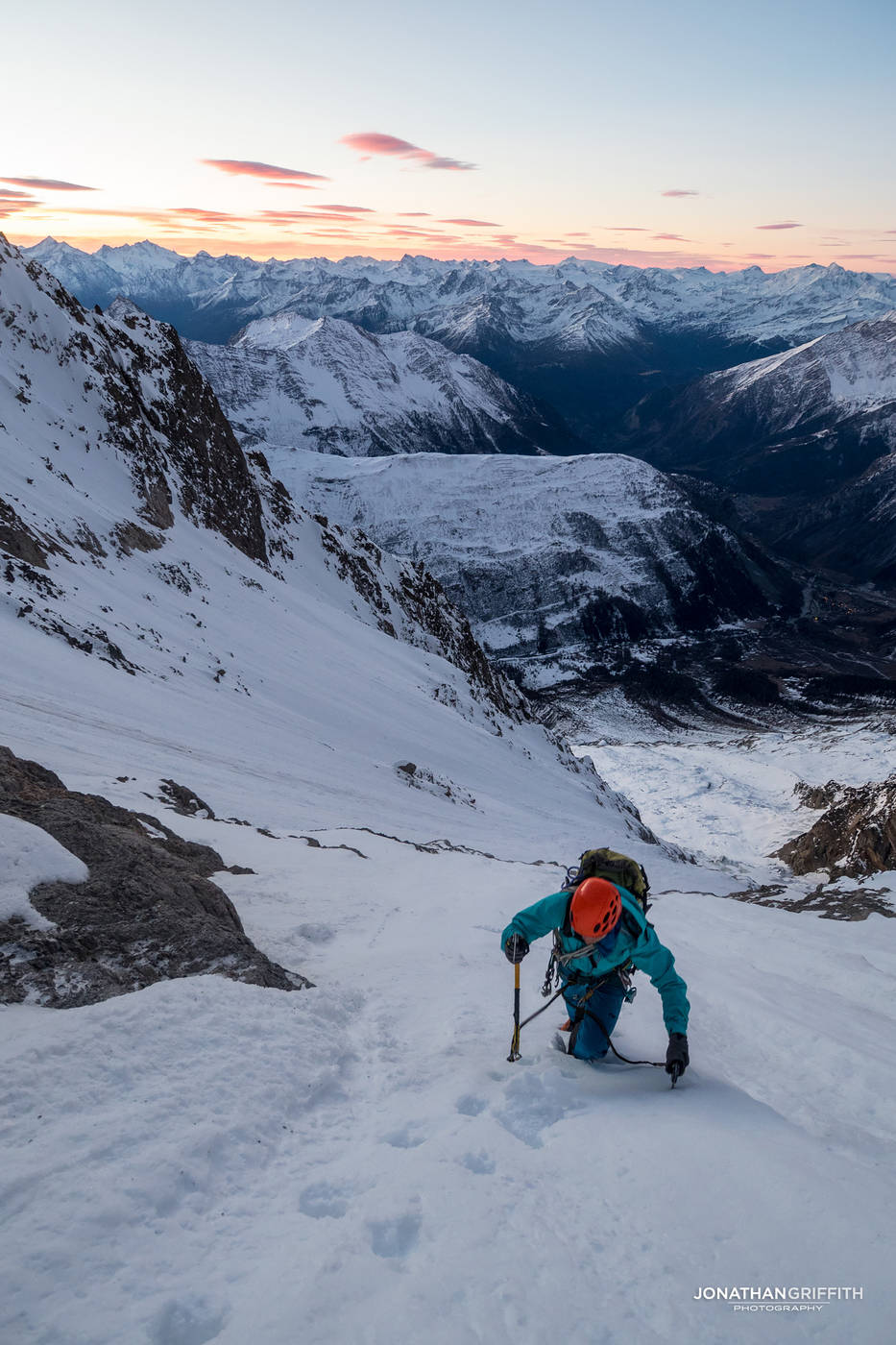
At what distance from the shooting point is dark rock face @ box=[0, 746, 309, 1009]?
5156mm

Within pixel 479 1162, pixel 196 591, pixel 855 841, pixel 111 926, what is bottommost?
pixel 855 841

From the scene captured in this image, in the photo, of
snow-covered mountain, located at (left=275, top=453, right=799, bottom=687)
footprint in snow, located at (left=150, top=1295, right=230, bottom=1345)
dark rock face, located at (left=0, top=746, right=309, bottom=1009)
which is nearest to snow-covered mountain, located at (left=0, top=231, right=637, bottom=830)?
dark rock face, located at (left=0, top=746, right=309, bottom=1009)

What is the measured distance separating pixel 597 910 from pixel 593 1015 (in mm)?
979

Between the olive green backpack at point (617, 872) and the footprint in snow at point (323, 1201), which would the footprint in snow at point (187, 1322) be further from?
the olive green backpack at point (617, 872)

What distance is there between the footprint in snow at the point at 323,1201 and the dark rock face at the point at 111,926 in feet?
6.40

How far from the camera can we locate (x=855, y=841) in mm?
26438

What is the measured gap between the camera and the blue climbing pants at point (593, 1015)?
5.70 m

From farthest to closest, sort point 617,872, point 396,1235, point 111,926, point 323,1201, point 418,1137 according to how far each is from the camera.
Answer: point 111,926 < point 617,872 < point 418,1137 < point 323,1201 < point 396,1235

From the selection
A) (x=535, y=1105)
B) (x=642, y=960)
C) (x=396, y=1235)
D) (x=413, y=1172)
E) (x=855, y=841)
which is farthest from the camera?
(x=855, y=841)

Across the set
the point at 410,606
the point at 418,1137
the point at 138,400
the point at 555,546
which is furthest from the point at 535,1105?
the point at 555,546

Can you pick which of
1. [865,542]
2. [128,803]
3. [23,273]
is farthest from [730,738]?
[865,542]

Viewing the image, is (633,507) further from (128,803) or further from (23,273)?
(128,803)

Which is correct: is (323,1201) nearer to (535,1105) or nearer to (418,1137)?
(418,1137)

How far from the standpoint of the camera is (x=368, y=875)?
1045 centimetres
